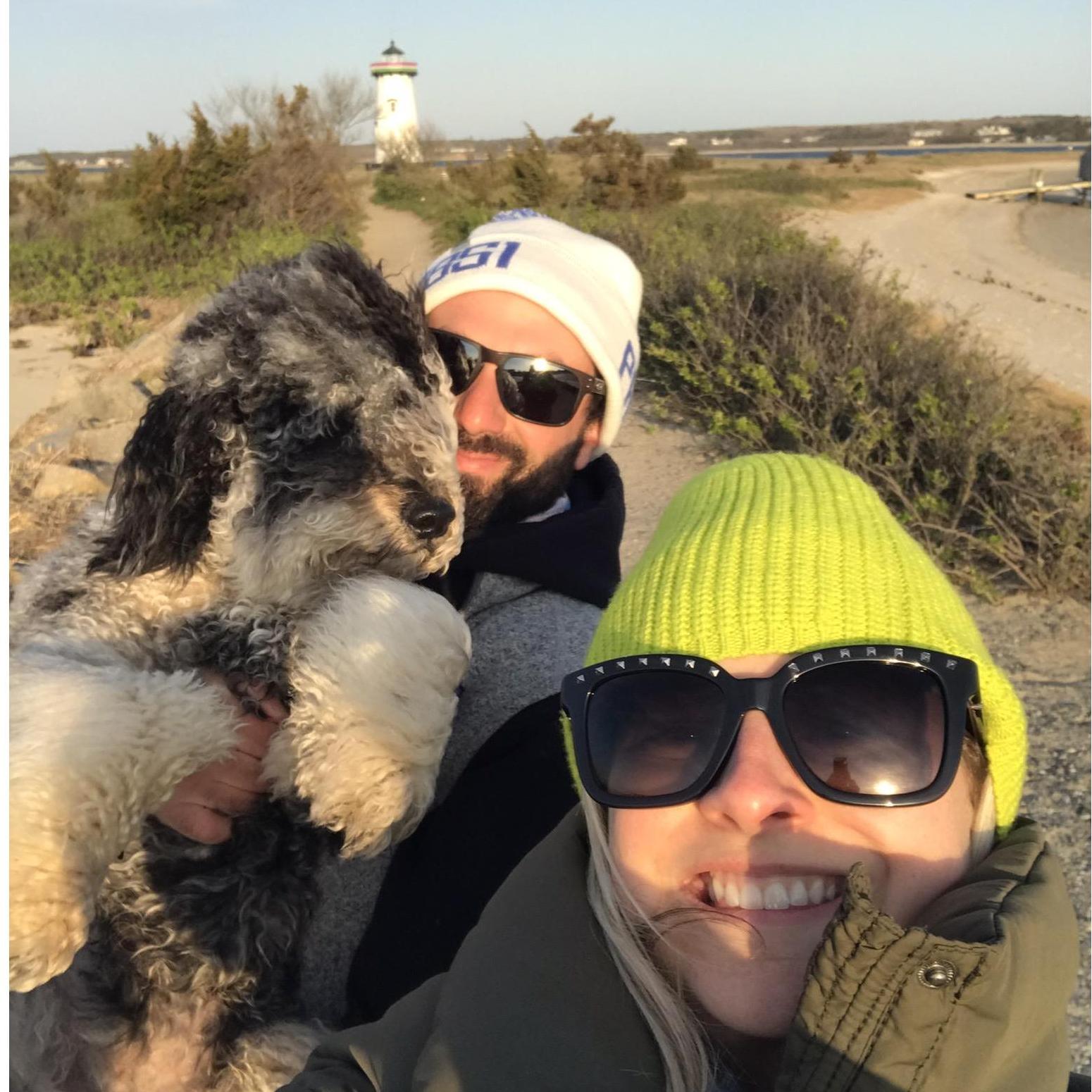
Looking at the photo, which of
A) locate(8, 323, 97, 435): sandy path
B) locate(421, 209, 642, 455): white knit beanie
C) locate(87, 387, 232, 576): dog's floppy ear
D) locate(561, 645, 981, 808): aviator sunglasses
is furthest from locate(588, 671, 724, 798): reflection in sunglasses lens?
locate(8, 323, 97, 435): sandy path

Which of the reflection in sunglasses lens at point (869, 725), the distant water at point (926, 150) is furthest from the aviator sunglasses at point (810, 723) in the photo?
the distant water at point (926, 150)

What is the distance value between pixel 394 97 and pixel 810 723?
69254 millimetres

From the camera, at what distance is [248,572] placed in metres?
2.70

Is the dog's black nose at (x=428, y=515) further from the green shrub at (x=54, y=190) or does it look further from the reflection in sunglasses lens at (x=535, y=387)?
the green shrub at (x=54, y=190)

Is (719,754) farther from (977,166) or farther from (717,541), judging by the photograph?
(977,166)

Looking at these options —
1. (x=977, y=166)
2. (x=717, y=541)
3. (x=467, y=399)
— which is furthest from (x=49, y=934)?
(x=977, y=166)

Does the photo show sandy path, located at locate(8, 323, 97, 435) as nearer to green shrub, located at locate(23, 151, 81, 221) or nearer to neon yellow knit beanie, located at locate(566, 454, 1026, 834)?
neon yellow knit beanie, located at locate(566, 454, 1026, 834)

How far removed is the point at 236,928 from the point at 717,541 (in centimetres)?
164

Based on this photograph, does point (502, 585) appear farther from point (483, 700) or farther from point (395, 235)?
point (395, 235)

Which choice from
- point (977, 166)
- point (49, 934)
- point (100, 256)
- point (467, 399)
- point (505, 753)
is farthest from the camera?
point (977, 166)

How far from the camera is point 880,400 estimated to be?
8.54m

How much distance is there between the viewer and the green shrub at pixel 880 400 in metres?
6.82

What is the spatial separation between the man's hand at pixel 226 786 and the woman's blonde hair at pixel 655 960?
46.0 inches

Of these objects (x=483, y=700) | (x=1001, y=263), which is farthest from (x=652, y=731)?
(x=1001, y=263)
